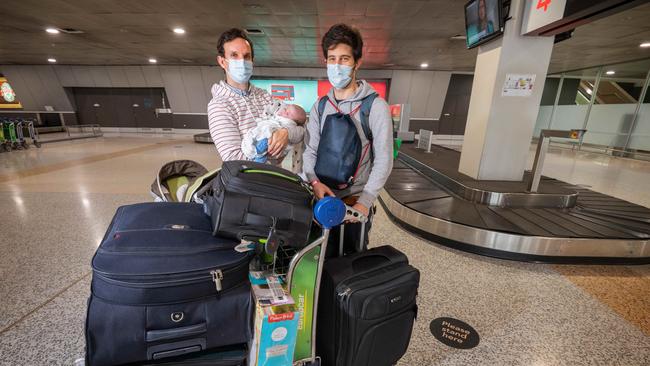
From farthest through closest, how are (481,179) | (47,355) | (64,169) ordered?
(64,169), (481,179), (47,355)

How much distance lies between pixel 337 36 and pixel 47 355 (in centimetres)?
241

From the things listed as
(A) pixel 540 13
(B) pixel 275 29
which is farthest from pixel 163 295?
(B) pixel 275 29

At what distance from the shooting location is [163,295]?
84cm

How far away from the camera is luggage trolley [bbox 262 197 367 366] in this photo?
3.26ft

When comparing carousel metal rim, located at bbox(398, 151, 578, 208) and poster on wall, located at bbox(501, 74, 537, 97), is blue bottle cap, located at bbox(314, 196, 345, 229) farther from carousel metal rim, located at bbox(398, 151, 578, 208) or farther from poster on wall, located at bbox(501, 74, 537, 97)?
poster on wall, located at bbox(501, 74, 537, 97)

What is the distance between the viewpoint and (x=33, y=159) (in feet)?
26.9

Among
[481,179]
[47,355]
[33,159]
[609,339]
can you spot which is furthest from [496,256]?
[33,159]

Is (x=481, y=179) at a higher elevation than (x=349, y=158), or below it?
below

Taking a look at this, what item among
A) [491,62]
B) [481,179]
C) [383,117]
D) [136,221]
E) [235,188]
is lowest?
[481,179]

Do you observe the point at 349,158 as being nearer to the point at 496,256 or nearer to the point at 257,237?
the point at 257,237

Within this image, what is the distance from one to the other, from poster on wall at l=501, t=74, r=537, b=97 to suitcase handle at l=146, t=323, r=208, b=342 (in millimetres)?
4852

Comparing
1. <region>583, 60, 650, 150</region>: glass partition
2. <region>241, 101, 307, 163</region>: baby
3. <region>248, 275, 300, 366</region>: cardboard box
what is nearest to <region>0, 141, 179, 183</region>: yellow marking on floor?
A: <region>241, 101, 307, 163</region>: baby

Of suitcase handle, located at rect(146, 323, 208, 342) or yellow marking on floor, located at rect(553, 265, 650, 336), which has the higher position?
suitcase handle, located at rect(146, 323, 208, 342)

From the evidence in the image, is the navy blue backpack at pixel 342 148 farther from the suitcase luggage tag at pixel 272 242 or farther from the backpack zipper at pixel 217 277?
the backpack zipper at pixel 217 277
